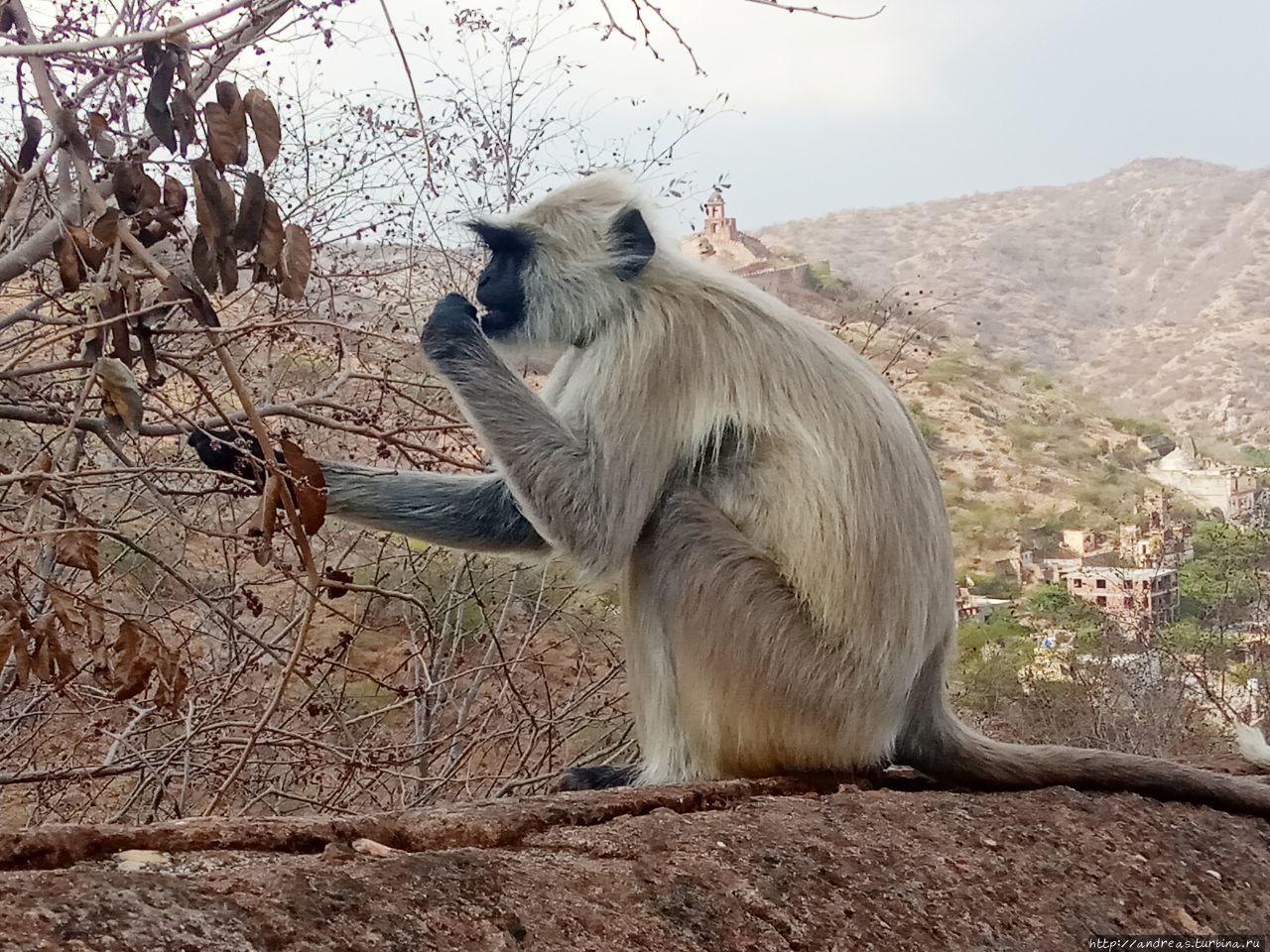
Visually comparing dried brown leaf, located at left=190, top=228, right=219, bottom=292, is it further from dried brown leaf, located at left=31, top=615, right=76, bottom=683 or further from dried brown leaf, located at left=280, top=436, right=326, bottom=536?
dried brown leaf, located at left=31, top=615, right=76, bottom=683

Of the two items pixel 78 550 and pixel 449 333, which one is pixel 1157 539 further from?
pixel 78 550

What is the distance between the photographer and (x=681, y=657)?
2781 millimetres

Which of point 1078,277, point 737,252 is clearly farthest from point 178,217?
point 1078,277

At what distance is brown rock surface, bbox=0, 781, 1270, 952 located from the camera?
55.1 inches

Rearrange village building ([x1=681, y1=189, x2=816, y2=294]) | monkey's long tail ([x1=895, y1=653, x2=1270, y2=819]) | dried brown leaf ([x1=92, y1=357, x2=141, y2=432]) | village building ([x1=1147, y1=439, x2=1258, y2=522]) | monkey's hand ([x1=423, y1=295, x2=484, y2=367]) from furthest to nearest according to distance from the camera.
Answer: village building ([x1=1147, y1=439, x2=1258, y2=522]) < village building ([x1=681, y1=189, x2=816, y2=294]) < monkey's hand ([x1=423, y1=295, x2=484, y2=367]) < monkey's long tail ([x1=895, y1=653, x2=1270, y2=819]) < dried brown leaf ([x1=92, y1=357, x2=141, y2=432])

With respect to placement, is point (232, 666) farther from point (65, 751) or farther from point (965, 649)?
point (965, 649)

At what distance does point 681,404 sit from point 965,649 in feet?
24.3

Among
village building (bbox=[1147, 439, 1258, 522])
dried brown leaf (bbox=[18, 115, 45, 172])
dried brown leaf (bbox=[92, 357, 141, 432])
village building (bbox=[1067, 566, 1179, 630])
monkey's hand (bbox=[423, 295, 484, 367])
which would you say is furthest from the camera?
village building (bbox=[1147, 439, 1258, 522])

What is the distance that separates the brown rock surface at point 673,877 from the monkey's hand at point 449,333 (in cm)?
119

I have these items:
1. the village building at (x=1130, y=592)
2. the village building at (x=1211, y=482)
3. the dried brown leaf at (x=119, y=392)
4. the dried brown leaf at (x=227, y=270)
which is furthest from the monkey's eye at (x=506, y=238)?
the village building at (x=1211, y=482)

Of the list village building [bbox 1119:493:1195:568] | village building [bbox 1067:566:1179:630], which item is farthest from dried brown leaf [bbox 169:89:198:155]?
village building [bbox 1119:493:1195:568]

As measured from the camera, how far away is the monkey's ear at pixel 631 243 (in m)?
3.14

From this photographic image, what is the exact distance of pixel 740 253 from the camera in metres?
8.32

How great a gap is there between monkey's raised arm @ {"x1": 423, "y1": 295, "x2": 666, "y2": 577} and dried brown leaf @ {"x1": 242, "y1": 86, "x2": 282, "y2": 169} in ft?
3.74
